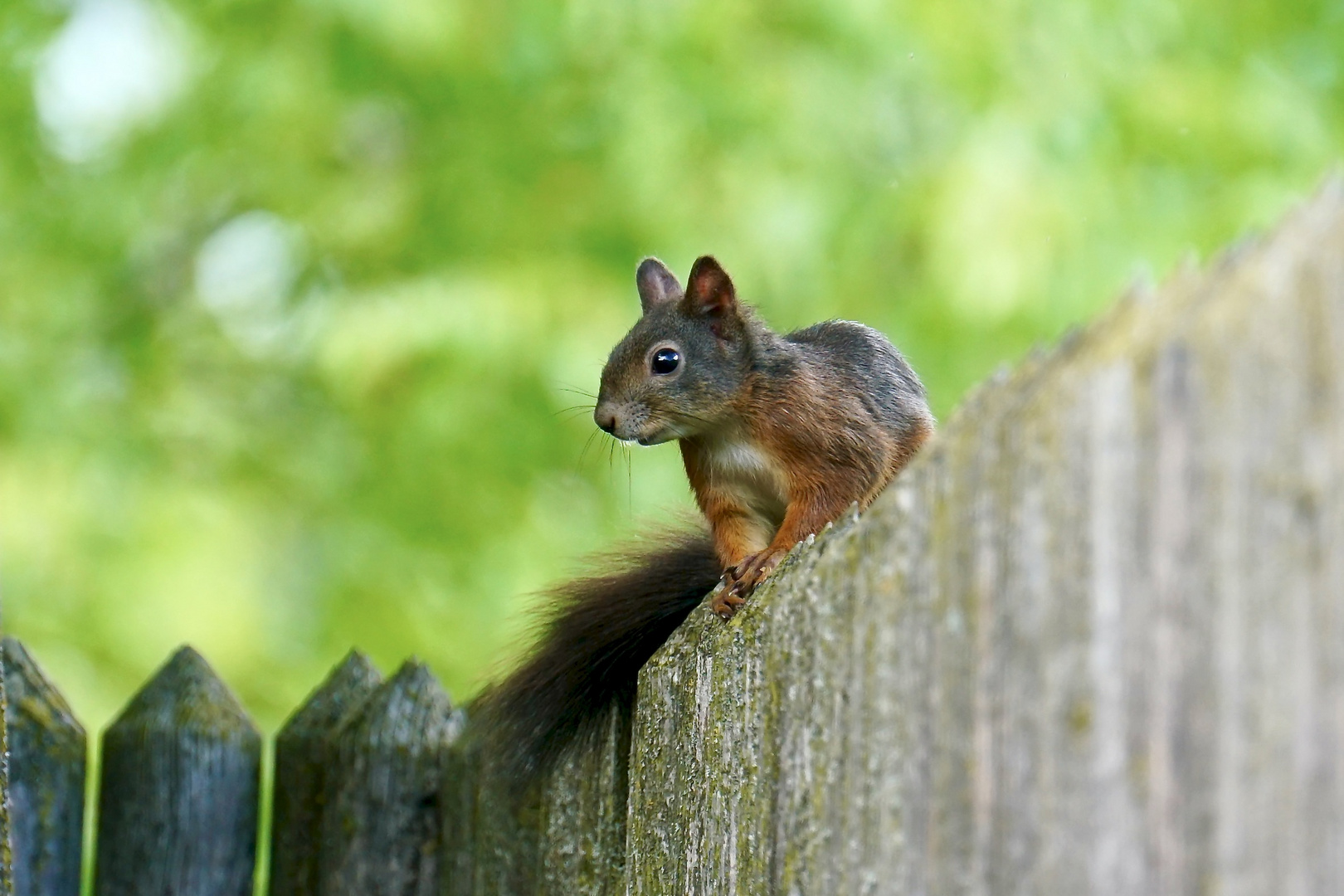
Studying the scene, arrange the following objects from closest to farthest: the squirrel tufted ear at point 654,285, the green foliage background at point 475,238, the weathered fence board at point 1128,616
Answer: the weathered fence board at point 1128,616 → the squirrel tufted ear at point 654,285 → the green foliage background at point 475,238

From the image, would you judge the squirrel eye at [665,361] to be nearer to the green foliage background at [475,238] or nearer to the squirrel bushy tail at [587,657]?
the squirrel bushy tail at [587,657]

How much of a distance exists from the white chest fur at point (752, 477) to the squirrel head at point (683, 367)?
0.05 m

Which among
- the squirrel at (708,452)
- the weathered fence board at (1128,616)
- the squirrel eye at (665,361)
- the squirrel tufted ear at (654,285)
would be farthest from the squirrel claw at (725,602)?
the squirrel tufted ear at (654,285)

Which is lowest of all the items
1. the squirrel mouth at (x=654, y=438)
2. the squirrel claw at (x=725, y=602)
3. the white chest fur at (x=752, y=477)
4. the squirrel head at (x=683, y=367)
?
the squirrel claw at (x=725, y=602)

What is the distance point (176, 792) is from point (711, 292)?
88 cm

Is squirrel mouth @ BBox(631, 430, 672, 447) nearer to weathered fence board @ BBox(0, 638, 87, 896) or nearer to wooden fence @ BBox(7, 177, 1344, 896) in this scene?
weathered fence board @ BBox(0, 638, 87, 896)

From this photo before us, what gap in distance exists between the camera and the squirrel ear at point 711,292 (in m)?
1.97

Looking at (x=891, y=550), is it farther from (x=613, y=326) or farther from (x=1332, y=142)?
(x=1332, y=142)

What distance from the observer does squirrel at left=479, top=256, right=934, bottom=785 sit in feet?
5.00

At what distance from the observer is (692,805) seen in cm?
110

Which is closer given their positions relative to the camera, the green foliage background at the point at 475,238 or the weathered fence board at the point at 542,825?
the weathered fence board at the point at 542,825

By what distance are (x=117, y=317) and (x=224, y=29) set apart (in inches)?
42.6

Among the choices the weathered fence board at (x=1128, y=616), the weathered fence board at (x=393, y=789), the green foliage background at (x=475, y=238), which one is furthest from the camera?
the green foliage background at (x=475, y=238)

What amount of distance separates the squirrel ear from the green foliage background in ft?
6.24
